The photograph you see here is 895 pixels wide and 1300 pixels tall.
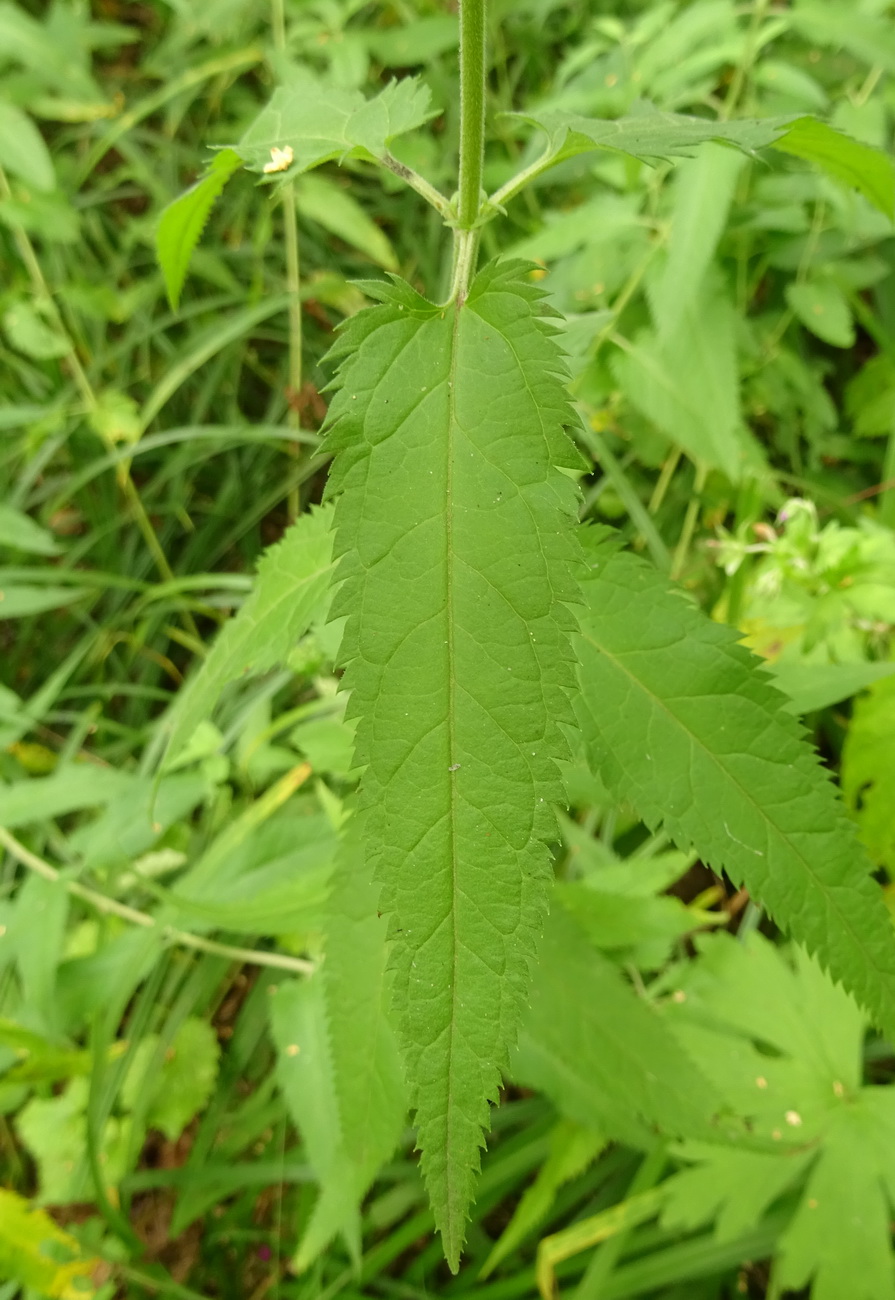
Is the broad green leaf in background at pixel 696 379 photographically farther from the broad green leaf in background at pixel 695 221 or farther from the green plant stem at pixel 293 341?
the green plant stem at pixel 293 341

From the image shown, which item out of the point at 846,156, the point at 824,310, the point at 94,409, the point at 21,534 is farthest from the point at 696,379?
the point at 94,409

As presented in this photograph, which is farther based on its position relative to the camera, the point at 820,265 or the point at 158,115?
the point at 158,115

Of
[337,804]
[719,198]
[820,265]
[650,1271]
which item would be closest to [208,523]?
[337,804]

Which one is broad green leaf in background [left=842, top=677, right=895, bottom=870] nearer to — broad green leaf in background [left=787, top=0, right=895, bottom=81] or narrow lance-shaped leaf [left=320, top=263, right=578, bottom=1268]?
narrow lance-shaped leaf [left=320, top=263, right=578, bottom=1268]

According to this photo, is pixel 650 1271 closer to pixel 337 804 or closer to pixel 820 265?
pixel 337 804

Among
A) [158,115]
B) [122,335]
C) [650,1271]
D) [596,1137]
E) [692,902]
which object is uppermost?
[158,115]

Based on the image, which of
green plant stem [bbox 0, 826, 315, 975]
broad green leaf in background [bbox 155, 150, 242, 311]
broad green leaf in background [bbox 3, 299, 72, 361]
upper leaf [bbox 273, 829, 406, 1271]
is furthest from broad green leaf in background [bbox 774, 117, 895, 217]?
broad green leaf in background [bbox 3, 299, 72, 361]
